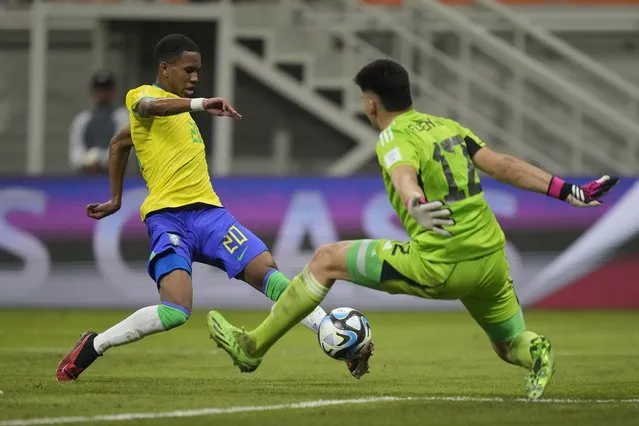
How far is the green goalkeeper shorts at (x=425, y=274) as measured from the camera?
7.75 metres

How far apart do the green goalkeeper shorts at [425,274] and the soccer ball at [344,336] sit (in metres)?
0.55

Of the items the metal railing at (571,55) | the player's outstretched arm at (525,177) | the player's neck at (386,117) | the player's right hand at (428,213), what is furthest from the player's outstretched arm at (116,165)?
the metal railing at (571,55)

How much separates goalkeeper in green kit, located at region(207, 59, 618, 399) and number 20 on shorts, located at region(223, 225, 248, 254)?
4.16 ft

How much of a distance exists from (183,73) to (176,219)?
39.1 inches

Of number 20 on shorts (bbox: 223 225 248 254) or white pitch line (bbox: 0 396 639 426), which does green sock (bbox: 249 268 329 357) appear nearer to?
white pitch line (bbox: 0 396 639 426)

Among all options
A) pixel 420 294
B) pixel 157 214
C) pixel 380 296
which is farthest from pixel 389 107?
pixel 380 296

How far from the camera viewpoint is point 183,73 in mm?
9477

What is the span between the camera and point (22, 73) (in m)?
22.4

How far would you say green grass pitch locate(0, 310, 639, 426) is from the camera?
24.6ft

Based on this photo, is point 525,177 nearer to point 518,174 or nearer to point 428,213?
point 518,174

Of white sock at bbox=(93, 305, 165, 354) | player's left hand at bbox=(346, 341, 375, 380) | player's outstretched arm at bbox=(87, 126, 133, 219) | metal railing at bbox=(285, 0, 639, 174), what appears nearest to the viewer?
player's left hand at bbox=(346, 341, 375, 380)

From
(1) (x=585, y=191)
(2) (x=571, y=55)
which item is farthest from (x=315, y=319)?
(2) (x=571, y=55)

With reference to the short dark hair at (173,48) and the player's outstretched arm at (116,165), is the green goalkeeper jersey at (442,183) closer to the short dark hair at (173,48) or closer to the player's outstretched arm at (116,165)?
the short dark hair at (173,48)

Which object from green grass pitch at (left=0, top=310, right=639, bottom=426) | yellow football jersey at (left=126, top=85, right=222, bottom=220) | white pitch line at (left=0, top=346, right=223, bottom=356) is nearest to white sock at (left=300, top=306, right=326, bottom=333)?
green grass pitch at (left=0, top=310, right=639, bottom=426)
